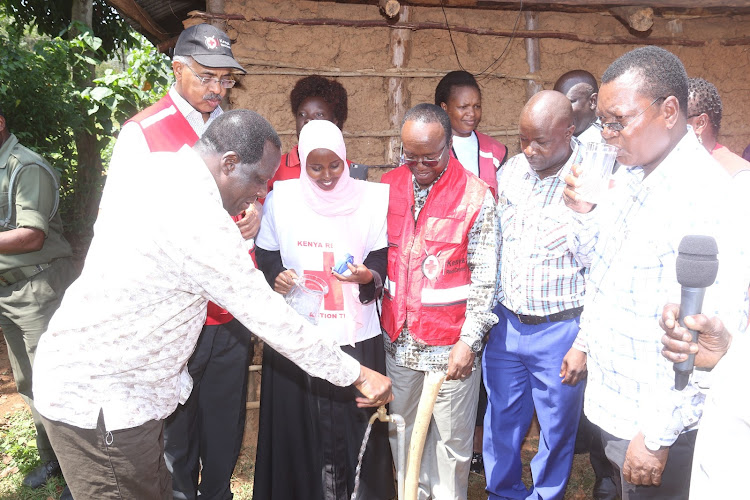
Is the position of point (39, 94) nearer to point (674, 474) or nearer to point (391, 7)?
point (391, 7)

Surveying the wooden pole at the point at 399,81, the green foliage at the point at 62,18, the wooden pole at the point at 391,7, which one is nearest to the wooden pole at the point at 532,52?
the wooden pole at the point at 399,81

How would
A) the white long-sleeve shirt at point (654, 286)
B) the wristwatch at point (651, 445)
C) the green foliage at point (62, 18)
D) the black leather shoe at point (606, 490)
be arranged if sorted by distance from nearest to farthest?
the white long-sleeve shirt at point (654, 286), the wristwatch at point (651, 445), the black leather shoe at point (606, 490), the green foliage at point (62, 18)

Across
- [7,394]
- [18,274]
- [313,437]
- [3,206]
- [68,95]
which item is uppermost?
[68,95]

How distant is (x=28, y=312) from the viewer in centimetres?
354

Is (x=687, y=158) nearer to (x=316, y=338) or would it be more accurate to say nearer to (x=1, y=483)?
(x=316, y=338)

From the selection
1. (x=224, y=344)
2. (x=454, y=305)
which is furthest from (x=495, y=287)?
(x=224, y=344)

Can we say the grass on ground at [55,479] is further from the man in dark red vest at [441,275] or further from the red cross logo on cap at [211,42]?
the red cross logo on cap at [211,42]

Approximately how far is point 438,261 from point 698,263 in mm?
1385

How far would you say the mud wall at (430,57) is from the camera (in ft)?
15.7

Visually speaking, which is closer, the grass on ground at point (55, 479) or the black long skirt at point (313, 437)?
the black long skirt at point (313, 437)

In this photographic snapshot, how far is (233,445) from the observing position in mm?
3223

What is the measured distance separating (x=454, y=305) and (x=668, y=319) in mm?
1289

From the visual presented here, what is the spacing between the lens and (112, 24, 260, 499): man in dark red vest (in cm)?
282

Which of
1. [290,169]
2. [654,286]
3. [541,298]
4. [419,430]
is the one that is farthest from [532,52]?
[419,430]
